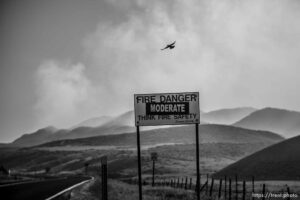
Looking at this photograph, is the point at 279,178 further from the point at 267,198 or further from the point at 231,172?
the point at 267,198

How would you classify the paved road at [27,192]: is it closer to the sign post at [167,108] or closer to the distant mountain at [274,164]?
the sign post at [167,108]

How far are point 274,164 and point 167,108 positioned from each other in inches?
1984

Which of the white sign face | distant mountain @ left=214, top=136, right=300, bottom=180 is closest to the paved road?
the white sign face

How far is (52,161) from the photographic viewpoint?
519ft

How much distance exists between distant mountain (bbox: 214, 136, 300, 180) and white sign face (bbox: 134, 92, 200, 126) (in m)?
41.9

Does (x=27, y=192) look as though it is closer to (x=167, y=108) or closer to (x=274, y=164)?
(x=167, y=108)

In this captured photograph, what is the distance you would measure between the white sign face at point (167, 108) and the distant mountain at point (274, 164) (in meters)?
41.9

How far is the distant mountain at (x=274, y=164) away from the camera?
60.2 meters

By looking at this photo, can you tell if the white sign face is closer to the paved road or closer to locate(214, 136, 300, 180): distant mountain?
the paved road

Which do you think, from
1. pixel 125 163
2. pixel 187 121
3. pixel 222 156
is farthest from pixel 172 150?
pixel 187 121

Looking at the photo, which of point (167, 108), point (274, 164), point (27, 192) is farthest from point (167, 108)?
point (274, 164)

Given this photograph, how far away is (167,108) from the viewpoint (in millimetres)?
18891

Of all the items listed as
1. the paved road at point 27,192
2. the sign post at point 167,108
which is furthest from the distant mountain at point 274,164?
the sign post at point 167,108

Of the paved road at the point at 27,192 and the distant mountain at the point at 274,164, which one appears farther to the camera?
the distant mountain at the point at 274,164
